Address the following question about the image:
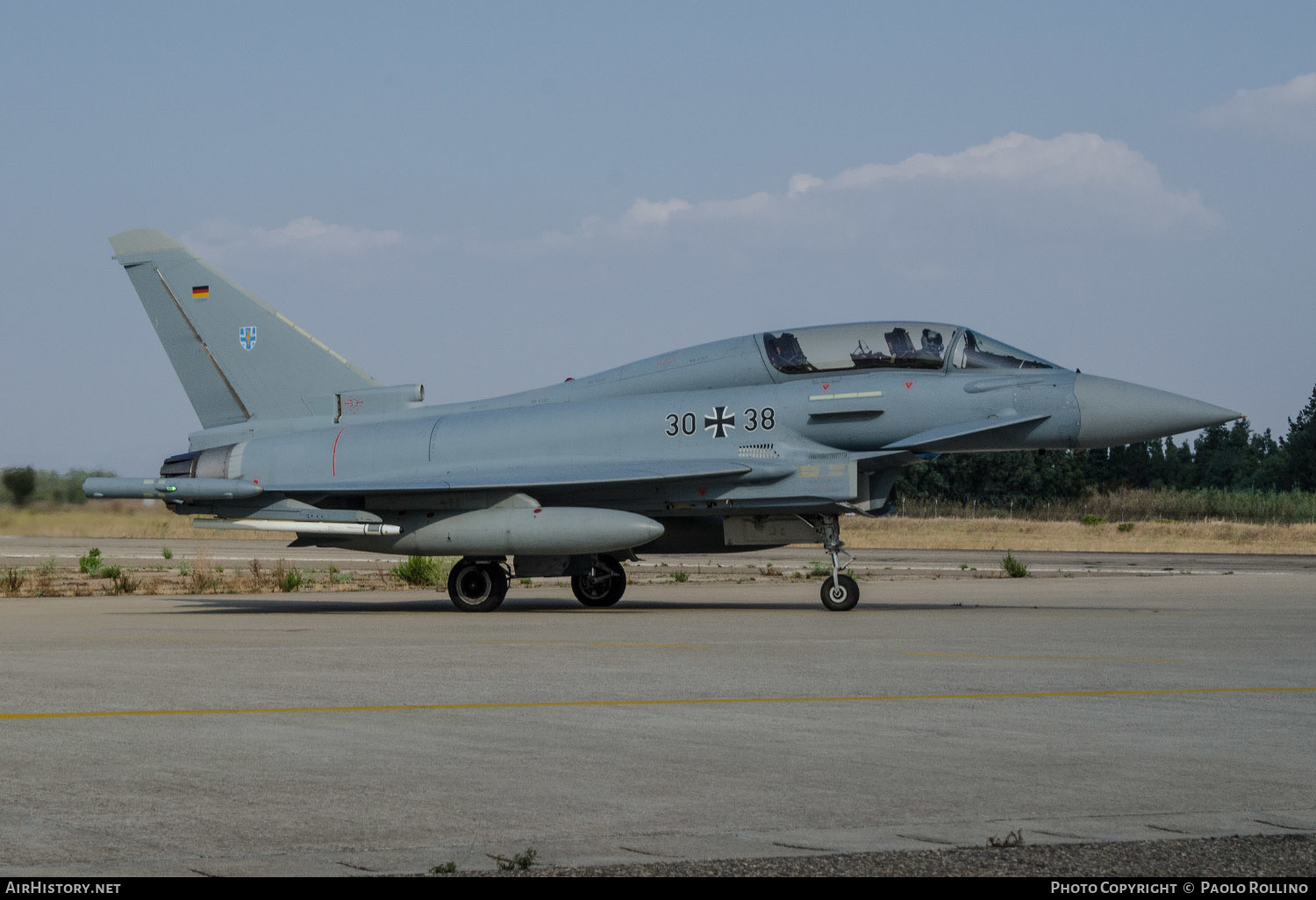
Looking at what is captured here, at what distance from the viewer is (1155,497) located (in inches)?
2965

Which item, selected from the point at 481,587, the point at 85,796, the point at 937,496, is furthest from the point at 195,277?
the point at 937,496

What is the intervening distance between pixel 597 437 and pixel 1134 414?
664cm

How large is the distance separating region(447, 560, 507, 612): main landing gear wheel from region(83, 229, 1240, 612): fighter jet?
2 cm

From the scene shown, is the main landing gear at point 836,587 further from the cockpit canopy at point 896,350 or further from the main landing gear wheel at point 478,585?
the main landing gear wheel at point 478,585

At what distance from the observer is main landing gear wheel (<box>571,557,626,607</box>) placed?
20.0 metres

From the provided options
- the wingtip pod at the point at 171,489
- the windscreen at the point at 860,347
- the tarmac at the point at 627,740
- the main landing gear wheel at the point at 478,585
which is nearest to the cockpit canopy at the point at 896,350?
the windscreen at the point at 860,347

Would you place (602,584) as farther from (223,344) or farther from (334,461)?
(223,344)

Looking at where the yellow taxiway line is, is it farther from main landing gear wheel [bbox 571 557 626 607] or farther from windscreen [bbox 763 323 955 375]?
main landing gear wheel [bbox 571 557 626 607]

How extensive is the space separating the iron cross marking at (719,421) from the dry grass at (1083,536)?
31.5 m

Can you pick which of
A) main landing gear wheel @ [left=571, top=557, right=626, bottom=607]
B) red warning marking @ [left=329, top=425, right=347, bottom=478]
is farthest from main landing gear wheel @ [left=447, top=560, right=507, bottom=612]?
red warning marking @ [left=329, top=425, right=347, bottom=478]

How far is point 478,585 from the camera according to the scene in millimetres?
19281

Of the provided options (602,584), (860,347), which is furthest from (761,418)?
(602,584)
